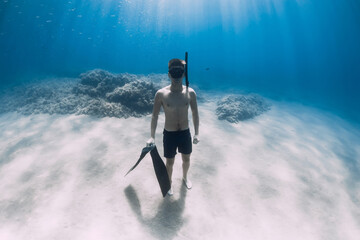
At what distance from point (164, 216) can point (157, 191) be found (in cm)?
59

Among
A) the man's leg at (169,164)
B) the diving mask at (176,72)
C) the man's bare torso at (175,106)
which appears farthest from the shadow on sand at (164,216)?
the diving mask at (176,72)

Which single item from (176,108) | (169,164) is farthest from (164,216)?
(176,108)

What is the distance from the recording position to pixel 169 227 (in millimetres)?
2951

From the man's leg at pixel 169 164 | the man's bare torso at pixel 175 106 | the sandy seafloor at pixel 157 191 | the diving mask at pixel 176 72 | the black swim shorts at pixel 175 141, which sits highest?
the diving mask at pixel 176 72

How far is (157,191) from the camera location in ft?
11.9

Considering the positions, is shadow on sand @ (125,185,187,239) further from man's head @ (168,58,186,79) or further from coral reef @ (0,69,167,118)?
coral reef @ (0,69,167,118)

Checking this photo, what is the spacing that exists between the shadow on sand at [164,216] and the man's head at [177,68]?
245cm

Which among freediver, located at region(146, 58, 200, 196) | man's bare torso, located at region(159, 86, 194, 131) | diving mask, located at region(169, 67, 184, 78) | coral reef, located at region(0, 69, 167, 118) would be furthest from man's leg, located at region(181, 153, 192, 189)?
coral reef, located at region(0, 69, 167, 118)

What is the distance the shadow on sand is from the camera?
287 centimetres

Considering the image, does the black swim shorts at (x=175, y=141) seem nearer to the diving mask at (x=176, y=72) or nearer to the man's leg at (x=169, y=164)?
the man's leg at (x=169, y=164)

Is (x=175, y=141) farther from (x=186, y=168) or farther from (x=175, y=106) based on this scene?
(x=186, y=168)

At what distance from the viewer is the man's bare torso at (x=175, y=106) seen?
2.95m

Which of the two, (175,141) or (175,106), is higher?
(175,106)

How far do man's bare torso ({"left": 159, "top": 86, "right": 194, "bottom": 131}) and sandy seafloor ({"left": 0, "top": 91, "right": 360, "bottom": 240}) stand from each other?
62.7 inches
